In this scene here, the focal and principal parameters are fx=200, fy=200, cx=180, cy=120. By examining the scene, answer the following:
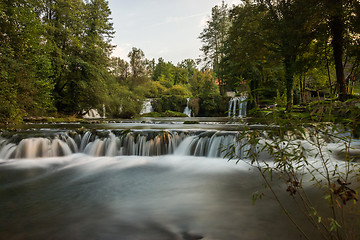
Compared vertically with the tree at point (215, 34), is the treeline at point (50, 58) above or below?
below

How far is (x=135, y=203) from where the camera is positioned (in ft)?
12.3

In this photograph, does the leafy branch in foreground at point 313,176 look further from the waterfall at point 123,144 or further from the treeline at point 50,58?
the treeline at point 50,58

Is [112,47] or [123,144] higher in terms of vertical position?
[112,47]

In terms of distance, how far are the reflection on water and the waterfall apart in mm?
1020

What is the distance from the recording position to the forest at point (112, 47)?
38.8 feet

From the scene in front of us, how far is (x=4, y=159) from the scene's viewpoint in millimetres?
7160

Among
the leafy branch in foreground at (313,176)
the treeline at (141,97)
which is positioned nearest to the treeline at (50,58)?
the treeline at (141,97)

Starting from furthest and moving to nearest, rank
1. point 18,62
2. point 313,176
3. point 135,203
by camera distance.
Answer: point 18,62 < point 135,203 < point 313,176

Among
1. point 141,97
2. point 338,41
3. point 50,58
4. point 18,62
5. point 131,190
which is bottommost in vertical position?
point 131,190

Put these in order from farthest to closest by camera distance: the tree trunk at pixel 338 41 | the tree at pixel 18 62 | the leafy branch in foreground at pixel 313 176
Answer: the tree trunk at pixel 338 41 < the tree at pixel 18 62 < the leafy branch in foreground at pixel 313 176

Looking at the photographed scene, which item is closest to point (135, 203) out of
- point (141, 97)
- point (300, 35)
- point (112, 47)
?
point (300, 35)

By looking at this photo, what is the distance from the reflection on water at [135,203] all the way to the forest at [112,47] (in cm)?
184

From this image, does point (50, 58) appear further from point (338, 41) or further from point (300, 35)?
point (338, 41)

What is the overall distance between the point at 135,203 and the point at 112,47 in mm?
30899
